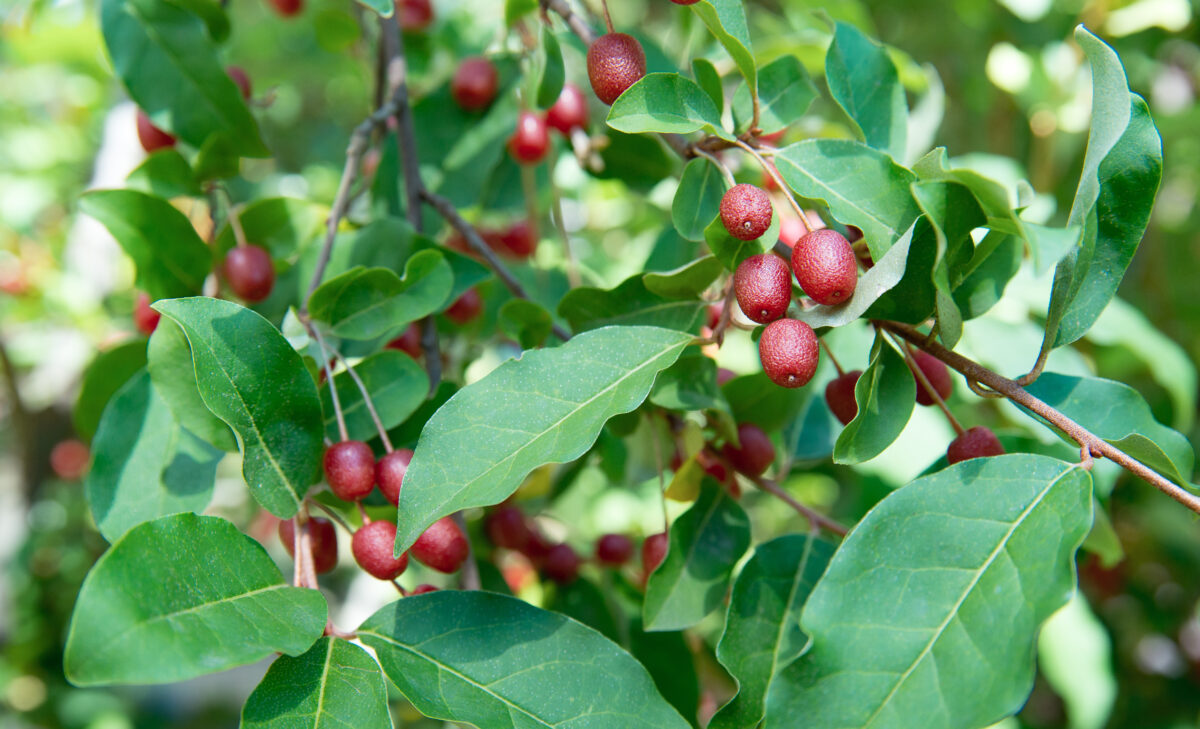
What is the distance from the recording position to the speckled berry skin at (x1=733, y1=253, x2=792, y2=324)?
26.7 inches

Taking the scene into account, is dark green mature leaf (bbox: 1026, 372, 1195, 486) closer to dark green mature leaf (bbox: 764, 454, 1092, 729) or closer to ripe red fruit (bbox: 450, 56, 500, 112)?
dark green mature leaf (bbox: 764, 454, 1092, 729)

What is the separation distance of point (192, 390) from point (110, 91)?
1793 mm

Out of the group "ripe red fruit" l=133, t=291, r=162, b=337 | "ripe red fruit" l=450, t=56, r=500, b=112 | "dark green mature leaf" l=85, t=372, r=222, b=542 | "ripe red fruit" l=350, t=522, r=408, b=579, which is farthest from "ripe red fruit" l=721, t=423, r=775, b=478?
"ripe red fruit" l=133, t=291, r=162, b=337

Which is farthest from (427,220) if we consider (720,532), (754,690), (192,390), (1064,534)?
(1064,534)

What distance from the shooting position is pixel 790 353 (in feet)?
2.17

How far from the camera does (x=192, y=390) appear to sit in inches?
31.6

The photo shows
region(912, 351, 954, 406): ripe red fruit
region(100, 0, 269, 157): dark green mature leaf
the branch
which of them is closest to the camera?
the branch

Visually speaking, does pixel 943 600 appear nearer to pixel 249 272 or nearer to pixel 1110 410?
pixel 1110 410

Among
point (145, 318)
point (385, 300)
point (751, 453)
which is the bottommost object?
point (751, 453)

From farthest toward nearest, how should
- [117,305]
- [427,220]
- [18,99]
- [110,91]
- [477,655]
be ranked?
[18,99] < [110,91] < [117,305] < [427,220] < [477,655]

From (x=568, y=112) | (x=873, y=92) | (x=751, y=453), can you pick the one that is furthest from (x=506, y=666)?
(x=568, y=112)

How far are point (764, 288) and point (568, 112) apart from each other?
669 millimetres

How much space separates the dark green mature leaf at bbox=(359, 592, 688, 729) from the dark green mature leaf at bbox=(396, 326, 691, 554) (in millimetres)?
138

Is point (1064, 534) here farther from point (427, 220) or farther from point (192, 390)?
point (427, 220)
